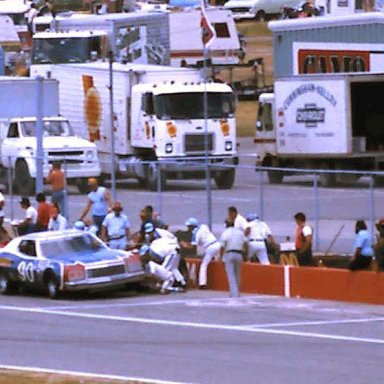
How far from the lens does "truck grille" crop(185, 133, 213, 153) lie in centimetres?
4141

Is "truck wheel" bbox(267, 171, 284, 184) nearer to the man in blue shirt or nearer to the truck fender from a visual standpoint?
the truck fender

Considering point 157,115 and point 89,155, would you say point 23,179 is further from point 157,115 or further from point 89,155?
point 157,115

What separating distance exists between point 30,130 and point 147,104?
3.09 m

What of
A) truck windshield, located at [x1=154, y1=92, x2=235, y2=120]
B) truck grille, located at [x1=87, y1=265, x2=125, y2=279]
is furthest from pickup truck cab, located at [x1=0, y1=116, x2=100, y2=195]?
truck grille, located at [x1=87, y1=265, x2=125, y2=279]

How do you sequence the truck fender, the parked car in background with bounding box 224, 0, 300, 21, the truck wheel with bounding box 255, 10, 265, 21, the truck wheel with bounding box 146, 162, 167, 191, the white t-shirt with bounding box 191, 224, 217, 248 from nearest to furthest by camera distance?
the white t-shirt with bounding box 191, 224, 217, 248 → the truck wheel with bounding box 146, 162, 167, 191 → the truck fender → the parked car in background with bounding box 224, 0, 300, 21 → the truck wheel with bounding box 255, 10, 265, 21

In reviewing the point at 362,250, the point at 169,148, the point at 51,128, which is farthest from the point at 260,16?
the point at 362,250

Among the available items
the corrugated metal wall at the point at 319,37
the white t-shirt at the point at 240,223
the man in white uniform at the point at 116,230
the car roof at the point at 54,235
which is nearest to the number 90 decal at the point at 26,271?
the car roof at the point at 54,235

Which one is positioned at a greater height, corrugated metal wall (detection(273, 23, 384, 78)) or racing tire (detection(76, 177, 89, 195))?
corrugated metal wall (detection(273, 23, 384, 78))

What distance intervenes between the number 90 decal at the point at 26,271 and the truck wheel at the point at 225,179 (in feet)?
21.3

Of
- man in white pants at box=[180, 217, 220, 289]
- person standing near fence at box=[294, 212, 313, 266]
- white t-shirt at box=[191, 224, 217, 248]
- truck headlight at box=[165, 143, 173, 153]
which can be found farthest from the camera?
truck headlight at box=[165, 143, 173, 153]

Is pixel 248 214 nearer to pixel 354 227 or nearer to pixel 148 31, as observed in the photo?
pixel 354 227

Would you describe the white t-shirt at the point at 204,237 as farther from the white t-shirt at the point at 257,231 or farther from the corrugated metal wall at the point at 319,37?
the corrugated metal wall at the point at 319,37

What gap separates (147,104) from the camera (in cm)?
4144

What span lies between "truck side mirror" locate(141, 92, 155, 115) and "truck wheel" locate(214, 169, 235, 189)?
20.2ft
